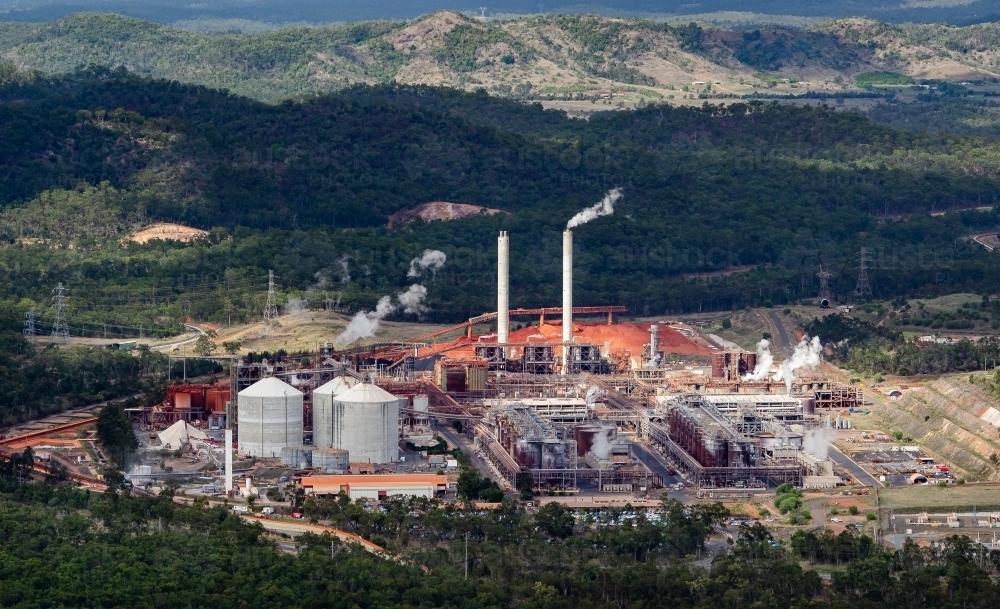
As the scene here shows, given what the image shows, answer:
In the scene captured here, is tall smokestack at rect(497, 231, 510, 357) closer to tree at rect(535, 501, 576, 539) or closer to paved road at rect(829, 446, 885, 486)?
paved road at rect(829, 446, 885, 486)

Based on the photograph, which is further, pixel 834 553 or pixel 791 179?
pixel 791 179

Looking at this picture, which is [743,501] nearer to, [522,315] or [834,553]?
[834,553]

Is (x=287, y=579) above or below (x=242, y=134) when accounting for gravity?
below

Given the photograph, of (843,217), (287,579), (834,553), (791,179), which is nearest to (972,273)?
(843,217)

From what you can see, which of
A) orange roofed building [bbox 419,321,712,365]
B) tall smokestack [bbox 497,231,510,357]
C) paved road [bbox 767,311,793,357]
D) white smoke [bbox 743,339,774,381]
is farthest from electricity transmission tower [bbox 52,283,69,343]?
paved road [bbox 767,311,793,357]

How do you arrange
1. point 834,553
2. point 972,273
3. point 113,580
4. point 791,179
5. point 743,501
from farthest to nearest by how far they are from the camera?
1. point 791,179
2. point 972,273
3. point 743,501
4. point 834,553
5. point 113,580

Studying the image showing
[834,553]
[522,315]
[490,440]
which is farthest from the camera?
[522,315]

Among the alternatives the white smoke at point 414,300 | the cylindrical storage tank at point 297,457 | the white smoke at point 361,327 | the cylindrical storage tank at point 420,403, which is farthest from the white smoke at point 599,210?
the cylindrical storage tank at point 297,457
